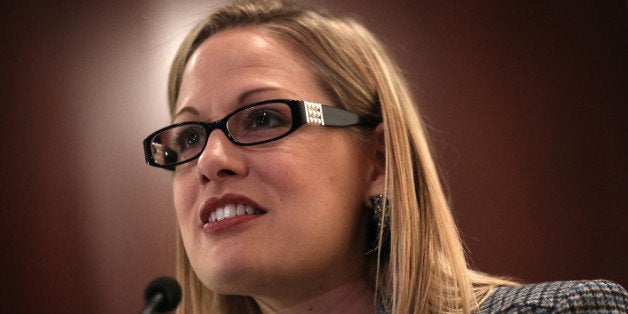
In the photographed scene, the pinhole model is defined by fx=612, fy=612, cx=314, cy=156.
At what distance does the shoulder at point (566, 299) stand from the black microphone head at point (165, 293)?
439mm

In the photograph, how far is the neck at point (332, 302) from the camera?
0.97 meters

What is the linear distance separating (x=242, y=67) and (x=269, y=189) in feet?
0.72

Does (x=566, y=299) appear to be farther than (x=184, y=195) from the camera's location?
No

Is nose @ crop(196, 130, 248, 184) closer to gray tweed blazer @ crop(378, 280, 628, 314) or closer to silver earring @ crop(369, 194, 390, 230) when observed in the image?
silver earring @ crop(369, 194, 390, 230)

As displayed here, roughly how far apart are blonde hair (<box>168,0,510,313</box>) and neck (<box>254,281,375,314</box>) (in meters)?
0.03

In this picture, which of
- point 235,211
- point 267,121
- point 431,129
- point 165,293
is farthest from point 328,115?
point 431,129

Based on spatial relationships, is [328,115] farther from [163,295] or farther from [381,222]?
[163,295]

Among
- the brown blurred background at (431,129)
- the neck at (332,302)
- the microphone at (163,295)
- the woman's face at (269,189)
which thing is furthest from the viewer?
the brown blurred background at (431,129)

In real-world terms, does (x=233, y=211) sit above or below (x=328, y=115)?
below

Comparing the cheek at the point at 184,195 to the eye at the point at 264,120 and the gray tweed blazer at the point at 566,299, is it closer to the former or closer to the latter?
the eye at the point at 264,120

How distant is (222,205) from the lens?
89 centimetres

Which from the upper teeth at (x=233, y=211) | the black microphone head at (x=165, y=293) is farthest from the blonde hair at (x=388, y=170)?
the black microphone head at (x=165, y=293)

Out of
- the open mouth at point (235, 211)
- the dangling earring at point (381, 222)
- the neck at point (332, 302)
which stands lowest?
the neck at point (332, 302)

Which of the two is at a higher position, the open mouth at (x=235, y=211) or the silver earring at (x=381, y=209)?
Answer: the open mouth at (x=235, y=211)
